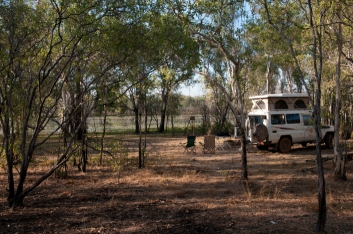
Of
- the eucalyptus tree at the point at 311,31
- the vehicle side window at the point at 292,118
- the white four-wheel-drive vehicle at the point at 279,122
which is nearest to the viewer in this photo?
Answer: the eucalyptus tree at the point at 311,31

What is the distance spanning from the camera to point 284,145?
46.6 feet

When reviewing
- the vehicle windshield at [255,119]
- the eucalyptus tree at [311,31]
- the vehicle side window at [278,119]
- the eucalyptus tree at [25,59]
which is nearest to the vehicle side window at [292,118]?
the vehicle side window at [278,119]

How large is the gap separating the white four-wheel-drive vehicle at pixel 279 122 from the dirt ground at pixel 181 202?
278 cm

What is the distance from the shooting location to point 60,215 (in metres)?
6.22

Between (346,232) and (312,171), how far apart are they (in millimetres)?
5153

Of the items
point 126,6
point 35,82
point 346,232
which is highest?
point 126,6

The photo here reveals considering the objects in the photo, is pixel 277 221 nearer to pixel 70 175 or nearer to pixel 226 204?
pixel 226 204

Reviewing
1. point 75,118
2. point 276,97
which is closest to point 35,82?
point 75,118

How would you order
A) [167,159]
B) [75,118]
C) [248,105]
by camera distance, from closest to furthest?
[75,118], [167,159], [248,105]

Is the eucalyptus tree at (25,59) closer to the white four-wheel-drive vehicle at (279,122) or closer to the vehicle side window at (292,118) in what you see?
the white four-wheel-drive vehicle at (279,122)

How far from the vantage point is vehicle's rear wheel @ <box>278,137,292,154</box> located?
14.1 metres

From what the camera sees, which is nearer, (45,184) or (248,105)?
(45,184)

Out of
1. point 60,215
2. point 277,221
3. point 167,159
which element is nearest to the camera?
point 277,221

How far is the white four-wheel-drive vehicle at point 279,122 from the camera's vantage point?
1378 cm
